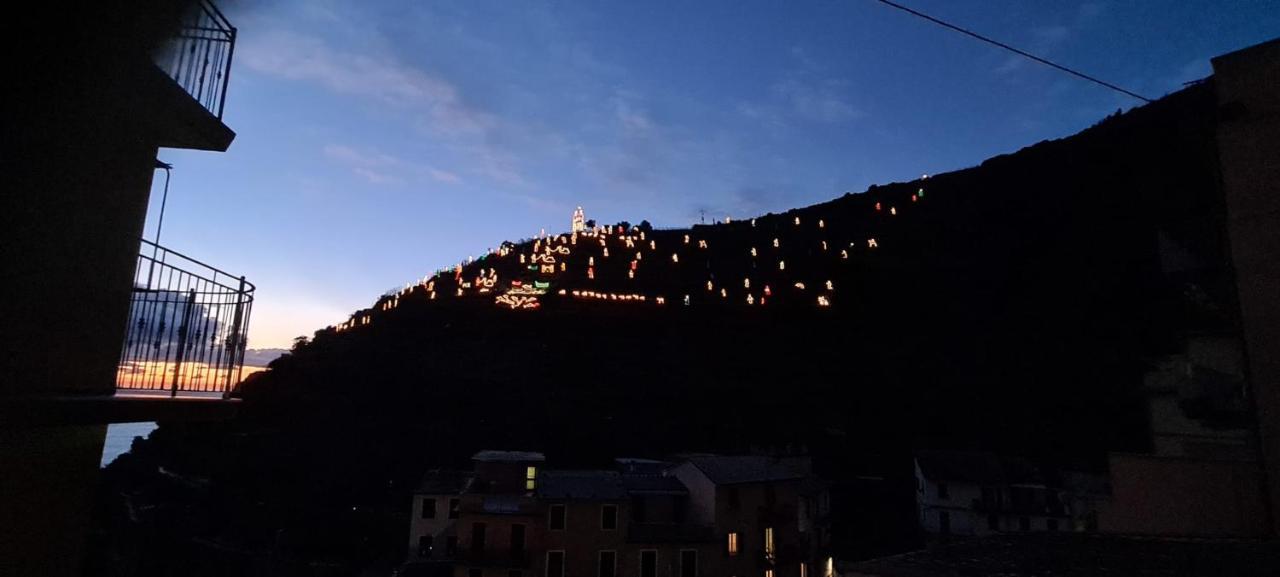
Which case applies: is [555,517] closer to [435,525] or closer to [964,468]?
[435,525]

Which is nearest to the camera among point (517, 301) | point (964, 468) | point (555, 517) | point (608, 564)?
point (608, 564)

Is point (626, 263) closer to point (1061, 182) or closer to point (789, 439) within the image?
point (789, 439)

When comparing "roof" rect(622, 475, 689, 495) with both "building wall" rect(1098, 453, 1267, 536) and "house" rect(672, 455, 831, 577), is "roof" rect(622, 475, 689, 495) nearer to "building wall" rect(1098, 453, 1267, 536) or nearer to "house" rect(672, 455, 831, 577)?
"house" rect(672, 455, 831, 577)

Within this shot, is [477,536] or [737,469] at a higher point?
[737,469]

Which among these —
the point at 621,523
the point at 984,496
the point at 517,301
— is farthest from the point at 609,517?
the point at 517,301

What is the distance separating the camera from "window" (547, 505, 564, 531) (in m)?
26.5

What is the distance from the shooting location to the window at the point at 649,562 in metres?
26.5

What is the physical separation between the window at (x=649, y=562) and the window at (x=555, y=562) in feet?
12.1

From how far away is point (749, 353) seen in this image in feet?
242

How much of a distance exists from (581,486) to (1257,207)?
84.4 feet

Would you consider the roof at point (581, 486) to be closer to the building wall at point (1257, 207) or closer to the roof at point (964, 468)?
the building wall at point (1257, 207)

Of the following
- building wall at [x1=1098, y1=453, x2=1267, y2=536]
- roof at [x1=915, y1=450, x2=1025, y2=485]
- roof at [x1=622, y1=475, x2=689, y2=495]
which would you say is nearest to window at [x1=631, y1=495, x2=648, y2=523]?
roof at [x1=622, y1=475, x2=689, y2=495]

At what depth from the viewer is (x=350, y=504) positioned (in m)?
47.2

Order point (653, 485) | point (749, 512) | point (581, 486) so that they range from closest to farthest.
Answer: point (581, 486)
point (749, 512)
point (653, 485)
